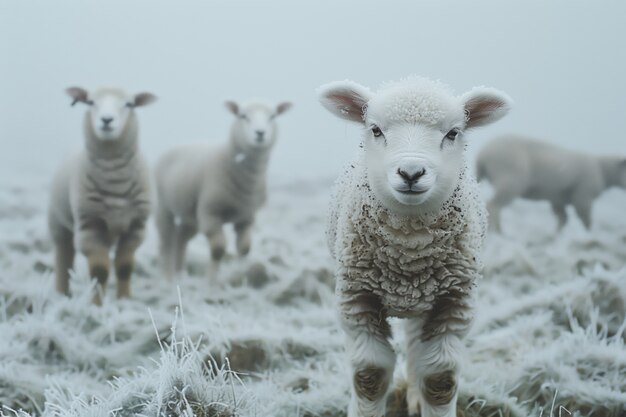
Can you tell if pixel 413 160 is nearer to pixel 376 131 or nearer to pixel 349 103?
pixel 376 131

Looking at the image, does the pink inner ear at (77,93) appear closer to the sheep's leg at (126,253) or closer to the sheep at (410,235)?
the sheep's leg at (126,253)

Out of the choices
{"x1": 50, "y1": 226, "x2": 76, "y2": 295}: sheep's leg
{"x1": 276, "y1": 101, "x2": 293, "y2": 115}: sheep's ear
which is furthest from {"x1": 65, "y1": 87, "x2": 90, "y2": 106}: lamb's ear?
{"x1": 276, "y1": 101, "x2": 293, "y2": 115}: sheep's ear

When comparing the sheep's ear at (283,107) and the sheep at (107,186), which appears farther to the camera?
the sheep's ear at (283,107)

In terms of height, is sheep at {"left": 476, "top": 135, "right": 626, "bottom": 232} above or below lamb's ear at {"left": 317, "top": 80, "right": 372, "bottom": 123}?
below

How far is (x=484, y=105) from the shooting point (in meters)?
1.96

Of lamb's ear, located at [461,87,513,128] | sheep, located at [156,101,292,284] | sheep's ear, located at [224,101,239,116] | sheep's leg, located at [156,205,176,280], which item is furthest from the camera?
sheep's leg, located at [156,205,176,280]

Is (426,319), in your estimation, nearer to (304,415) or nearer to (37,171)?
(304,415)

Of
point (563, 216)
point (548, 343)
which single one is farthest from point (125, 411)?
point (563, 216)

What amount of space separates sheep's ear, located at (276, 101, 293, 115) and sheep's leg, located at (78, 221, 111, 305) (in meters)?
1.47

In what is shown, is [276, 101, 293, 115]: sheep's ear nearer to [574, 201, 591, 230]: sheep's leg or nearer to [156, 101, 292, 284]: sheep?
[156, 101, 292, 284]: sheep

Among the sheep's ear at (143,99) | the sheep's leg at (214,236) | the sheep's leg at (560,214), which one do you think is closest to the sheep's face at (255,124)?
the sheep's leg at (214,236)

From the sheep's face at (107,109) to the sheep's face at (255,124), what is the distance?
2.70ft

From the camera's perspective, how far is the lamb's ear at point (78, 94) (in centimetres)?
374

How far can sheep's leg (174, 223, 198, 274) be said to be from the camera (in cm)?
489
